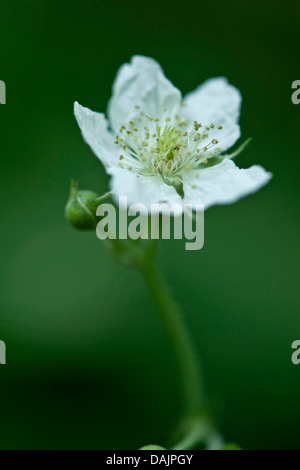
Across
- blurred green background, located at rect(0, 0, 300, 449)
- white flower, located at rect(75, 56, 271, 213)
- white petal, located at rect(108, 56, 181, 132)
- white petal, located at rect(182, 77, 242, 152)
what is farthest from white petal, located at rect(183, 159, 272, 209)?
blurred green background, located at rect(0, 0, 300, 449)

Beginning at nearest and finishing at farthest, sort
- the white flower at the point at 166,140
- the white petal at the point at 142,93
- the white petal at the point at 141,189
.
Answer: the white petal at the point at 141,189, the white flower at the point at 166,140, the white petal at the point at 142,93

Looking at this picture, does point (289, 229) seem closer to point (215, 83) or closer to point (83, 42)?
point (215, 83)

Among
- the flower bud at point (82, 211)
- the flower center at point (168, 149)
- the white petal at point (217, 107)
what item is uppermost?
the white petal at point (217, 107)

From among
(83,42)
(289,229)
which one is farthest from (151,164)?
(83,42)

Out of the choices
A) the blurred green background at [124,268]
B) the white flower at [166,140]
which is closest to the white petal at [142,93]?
the white flower at [166,140]

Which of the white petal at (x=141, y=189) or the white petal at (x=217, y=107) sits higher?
the white petal at (x=217, y=107)

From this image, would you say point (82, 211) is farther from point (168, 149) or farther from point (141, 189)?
point (168, 149)

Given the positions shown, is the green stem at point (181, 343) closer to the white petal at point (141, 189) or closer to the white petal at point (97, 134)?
the white petal at point (141, 189)
